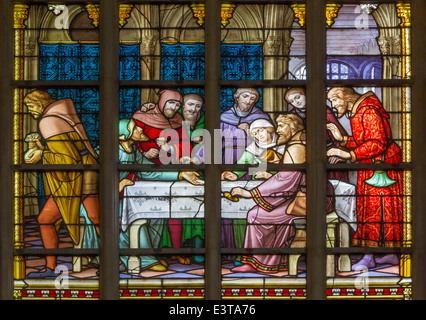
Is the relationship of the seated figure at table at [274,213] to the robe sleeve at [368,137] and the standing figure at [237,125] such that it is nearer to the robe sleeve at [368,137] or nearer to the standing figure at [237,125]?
the standing figure at [237,125]

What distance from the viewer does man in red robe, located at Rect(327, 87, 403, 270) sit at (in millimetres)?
5949

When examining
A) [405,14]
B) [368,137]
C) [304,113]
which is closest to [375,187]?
[368,137]

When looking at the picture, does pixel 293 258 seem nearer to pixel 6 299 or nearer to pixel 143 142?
pixel 143 142

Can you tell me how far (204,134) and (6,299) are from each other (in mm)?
2559

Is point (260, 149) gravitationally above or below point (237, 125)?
below

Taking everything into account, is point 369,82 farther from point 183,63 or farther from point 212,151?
point 183,63

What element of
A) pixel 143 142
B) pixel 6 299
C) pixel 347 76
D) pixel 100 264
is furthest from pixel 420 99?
pixel 6 299

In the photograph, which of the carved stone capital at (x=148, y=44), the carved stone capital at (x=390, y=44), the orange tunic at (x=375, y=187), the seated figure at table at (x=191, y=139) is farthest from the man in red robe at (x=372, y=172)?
the carved stone capital at (x=148, y=44)

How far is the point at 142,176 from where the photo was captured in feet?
19.6

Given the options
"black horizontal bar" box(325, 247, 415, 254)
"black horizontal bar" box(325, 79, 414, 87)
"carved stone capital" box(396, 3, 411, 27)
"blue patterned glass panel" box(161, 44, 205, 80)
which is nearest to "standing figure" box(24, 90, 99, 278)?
"blue patterned glass panel" box(161, 44, 205, 80)

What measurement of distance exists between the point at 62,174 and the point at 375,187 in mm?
3173

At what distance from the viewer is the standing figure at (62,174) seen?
5.95m

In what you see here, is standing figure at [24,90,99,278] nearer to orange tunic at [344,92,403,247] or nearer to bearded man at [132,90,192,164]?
bearded man at [132,90,192,164]

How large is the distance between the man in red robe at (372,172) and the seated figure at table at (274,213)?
15.6 inches
